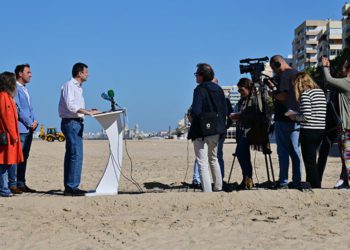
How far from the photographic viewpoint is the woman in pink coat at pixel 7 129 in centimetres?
739

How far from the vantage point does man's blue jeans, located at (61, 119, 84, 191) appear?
7.80 m

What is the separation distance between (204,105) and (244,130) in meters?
1.02

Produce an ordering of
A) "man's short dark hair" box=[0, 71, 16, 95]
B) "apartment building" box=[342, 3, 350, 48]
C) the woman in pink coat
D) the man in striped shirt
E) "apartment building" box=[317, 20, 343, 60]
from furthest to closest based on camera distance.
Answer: "apartment building" box=[317, 20, 343, 60] < "apartment building" box=[342, 3, 350, 48] < "man's short dark hair" box=[0, 71, 16, 95] < the woman in pink coat < the man in striped shirt

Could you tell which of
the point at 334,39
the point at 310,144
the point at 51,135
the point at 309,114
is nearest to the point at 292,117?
the point at 309,114

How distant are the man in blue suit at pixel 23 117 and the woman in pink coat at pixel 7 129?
573 millimetres

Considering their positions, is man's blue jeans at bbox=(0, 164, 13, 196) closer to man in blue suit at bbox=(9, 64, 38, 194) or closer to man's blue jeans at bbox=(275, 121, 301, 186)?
man in blue suit at bbox=(9, 64, 38, 194)

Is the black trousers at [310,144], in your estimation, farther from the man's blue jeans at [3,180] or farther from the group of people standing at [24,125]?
the man's blue jeans at [3,180]

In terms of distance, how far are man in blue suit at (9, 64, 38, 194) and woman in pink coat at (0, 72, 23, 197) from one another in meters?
0.57

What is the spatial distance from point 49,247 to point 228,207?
7.81 ft

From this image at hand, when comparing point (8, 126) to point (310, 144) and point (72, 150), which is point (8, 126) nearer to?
point (72, 150)

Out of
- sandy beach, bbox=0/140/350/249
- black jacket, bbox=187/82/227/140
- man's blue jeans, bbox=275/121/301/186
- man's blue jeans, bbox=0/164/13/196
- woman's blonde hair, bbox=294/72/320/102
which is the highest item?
woman's blonde hair, bbox=294/72/320/102

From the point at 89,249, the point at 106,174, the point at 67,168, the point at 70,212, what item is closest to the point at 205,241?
the point at 89,249

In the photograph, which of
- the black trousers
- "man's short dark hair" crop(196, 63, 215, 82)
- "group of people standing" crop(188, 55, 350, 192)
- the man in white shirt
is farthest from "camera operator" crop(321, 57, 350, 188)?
the man in white shirt

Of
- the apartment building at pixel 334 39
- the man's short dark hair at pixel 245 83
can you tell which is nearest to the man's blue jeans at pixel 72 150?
the man's short dark hair at pixel 245 83
